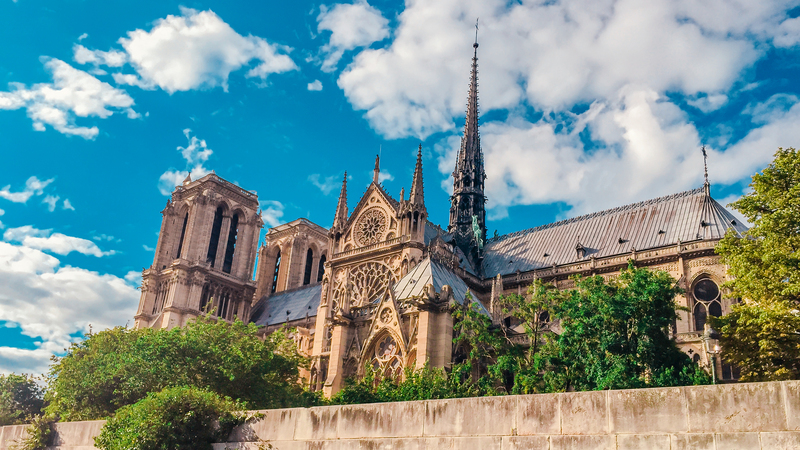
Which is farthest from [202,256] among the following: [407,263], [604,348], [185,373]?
[604,348]

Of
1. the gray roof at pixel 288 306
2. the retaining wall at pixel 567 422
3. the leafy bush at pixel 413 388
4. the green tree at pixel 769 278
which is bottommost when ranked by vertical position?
the retaining wall at pixel 567 422

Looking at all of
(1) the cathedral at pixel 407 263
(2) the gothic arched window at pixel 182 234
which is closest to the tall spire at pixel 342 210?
(1) the cathedral at pixel 407 263

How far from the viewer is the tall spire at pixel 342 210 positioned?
173 feet

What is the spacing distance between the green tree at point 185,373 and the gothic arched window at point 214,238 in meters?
46.8

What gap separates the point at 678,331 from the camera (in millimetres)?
39062

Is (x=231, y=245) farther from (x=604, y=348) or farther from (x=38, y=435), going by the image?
(x=604, y=348)

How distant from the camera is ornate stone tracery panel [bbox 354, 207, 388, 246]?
49969 mm

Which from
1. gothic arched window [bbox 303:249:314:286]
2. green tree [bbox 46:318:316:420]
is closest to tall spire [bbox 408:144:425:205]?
green tree [bbox 46:318:316:420]

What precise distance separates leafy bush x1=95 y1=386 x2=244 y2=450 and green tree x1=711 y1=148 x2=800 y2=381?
18.0 meters

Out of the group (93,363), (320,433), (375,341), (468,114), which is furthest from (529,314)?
(468,114)

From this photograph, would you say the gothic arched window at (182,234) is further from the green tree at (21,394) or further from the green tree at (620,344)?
the green tree at (620,344)

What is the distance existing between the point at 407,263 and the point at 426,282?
1302 centimetres

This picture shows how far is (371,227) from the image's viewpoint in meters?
51.0

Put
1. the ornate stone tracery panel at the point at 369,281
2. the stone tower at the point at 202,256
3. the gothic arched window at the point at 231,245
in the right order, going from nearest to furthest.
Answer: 1. the ornate stone tracery panel at the point at 369,281
2. the stone tower at the point at 202,256
3. the gothic arched window at the point at 231,245
